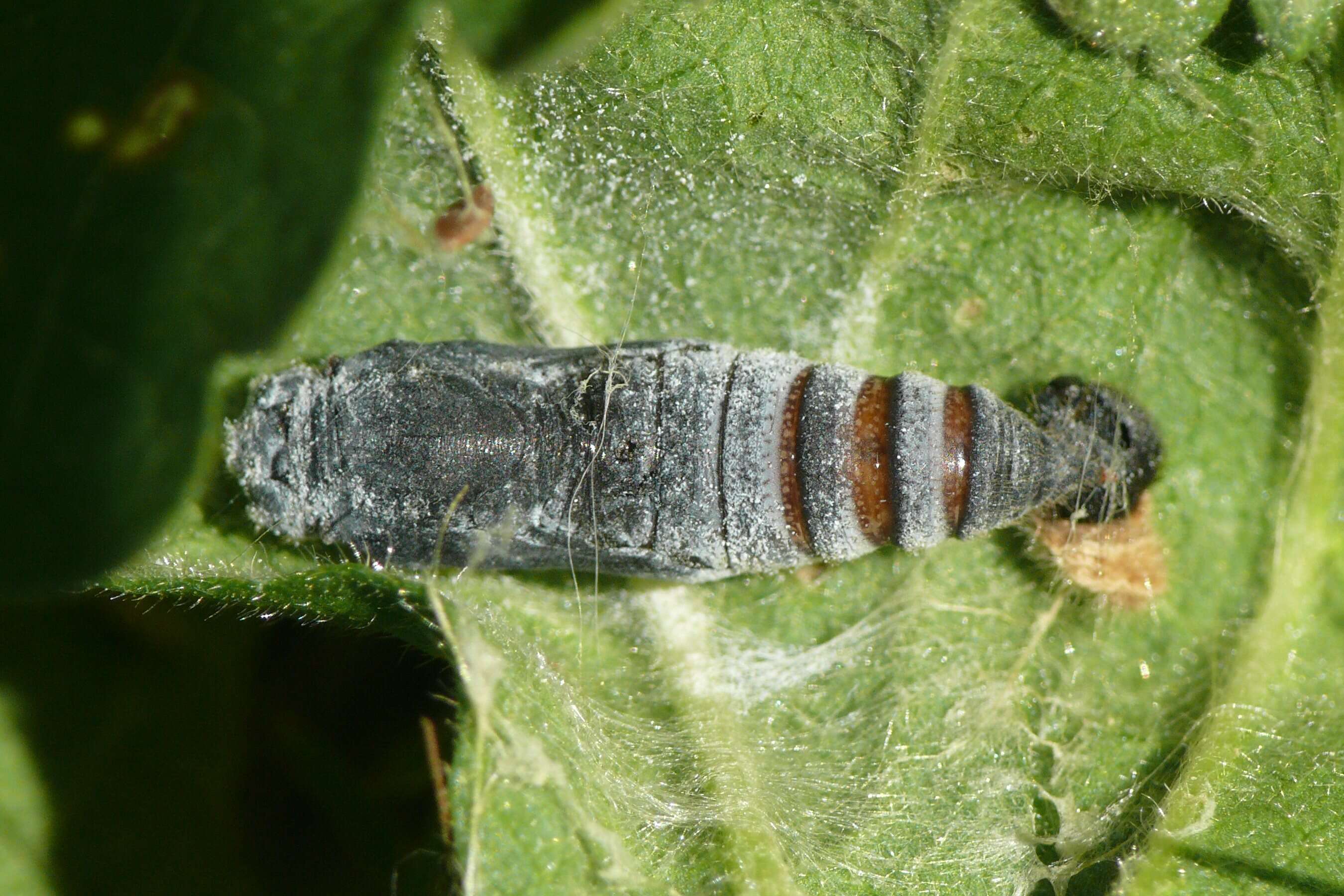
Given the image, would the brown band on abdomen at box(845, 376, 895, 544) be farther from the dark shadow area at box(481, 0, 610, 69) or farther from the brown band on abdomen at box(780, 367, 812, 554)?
the dark shadow area at box(481, 0, 610, 69)

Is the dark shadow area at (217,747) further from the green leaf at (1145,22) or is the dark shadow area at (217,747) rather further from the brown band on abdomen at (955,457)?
the green leaf at (1145,22)

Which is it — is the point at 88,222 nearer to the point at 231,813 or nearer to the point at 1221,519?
the point at 231,813

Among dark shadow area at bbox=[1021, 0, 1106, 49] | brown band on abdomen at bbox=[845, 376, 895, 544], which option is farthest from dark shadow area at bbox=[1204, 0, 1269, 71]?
brown band on abdomen at bbox=[845, 376, 895, 544]

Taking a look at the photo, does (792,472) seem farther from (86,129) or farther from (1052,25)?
(86,129)

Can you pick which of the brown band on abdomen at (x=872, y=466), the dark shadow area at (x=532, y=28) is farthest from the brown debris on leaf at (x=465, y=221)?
the brown band on abdomen at (x=872, y=466)

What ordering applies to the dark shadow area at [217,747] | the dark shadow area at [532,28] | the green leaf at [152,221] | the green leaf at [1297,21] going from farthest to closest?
the dark shadow area at [217,747]
the green leaf at [1297,21]
the dark shadow area at [532,28]
the green leaf at [152,221]
